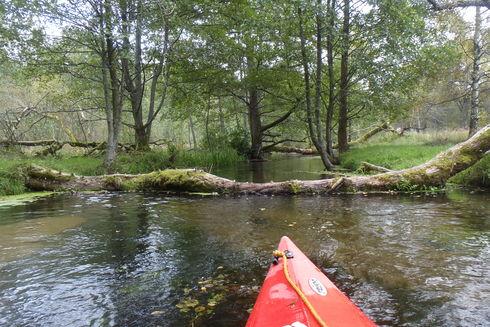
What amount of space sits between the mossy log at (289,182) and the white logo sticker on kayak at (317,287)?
640cm

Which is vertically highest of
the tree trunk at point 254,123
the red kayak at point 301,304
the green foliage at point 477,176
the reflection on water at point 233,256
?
the tree trunk at point 254,123

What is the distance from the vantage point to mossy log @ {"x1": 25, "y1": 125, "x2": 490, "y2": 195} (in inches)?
341

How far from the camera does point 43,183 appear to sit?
10594 mm

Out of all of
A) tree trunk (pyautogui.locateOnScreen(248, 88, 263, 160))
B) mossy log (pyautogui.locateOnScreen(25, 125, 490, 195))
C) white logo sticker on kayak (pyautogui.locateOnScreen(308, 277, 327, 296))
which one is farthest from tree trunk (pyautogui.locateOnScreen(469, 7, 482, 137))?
white logo sticker on kayak (pyautogui.locateOnScreen(308, 277, 327, 296))

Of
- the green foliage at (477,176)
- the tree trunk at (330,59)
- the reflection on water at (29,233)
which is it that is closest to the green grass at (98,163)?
the reflection on water at (29,233)

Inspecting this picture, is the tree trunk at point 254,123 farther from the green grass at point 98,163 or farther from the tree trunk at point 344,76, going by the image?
the tree trunk at point 344,76

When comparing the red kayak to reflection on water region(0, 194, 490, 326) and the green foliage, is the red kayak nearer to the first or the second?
reflection on water region(0, 194, 490, 326)

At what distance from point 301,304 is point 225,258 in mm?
2720

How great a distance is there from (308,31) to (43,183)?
9.66 m

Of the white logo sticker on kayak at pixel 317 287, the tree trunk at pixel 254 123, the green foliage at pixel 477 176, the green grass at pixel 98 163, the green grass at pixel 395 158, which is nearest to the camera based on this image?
the white logo sticker on kayak at pixel 317 287

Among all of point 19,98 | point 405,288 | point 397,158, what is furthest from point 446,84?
point 19,98

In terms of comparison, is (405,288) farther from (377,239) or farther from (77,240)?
(77,240)

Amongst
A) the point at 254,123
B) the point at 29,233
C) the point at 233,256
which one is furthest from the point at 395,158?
the point at 29,233

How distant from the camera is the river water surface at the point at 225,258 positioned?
11.3ft
